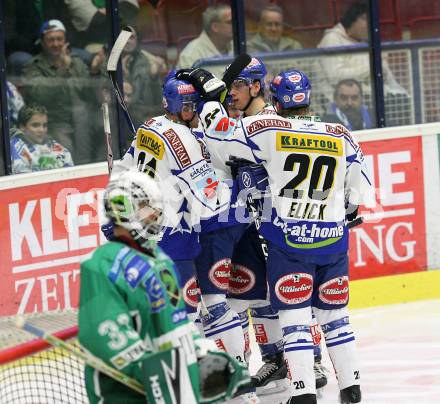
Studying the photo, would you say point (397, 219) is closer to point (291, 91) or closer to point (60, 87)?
point (60, 87)

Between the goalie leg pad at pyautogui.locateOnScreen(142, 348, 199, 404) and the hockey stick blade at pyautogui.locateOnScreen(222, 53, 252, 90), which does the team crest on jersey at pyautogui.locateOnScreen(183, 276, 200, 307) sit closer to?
the hockey stick blade at pyautogui.locateOnScreen(222, 53, 252, 90)

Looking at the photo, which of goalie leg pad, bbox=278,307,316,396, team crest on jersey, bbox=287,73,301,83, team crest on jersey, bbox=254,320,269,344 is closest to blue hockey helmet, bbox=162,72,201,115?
team crest on jersey, bbox=287,73,301,83

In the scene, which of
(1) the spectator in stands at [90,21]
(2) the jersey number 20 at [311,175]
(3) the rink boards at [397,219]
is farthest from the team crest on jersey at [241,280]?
(1) the spectator in stands at [90,21]

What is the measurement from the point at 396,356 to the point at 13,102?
268cm

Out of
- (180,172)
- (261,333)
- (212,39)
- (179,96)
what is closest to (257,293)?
(261,333)

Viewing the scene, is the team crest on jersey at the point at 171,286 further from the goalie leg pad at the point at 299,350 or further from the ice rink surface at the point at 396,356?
the ice rink surface at the point at 396,356

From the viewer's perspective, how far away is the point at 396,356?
713 cm

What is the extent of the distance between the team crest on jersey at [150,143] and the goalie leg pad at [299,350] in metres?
0.93

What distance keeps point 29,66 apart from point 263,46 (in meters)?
1.65

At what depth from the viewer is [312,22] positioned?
28.9 feet

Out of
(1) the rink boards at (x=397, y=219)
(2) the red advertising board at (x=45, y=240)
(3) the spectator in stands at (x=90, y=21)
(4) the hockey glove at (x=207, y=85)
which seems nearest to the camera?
(4) the hockey glove at (x=207, y=85)

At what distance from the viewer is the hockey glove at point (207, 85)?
580 cm

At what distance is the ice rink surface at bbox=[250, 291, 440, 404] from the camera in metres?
6.34

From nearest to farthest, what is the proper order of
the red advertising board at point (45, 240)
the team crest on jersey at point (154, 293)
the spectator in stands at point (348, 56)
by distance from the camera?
the team crest on jersey at point (154, 293) → the red advertising board at point (45, 240) → the spectator in stands at point (348, 56)
